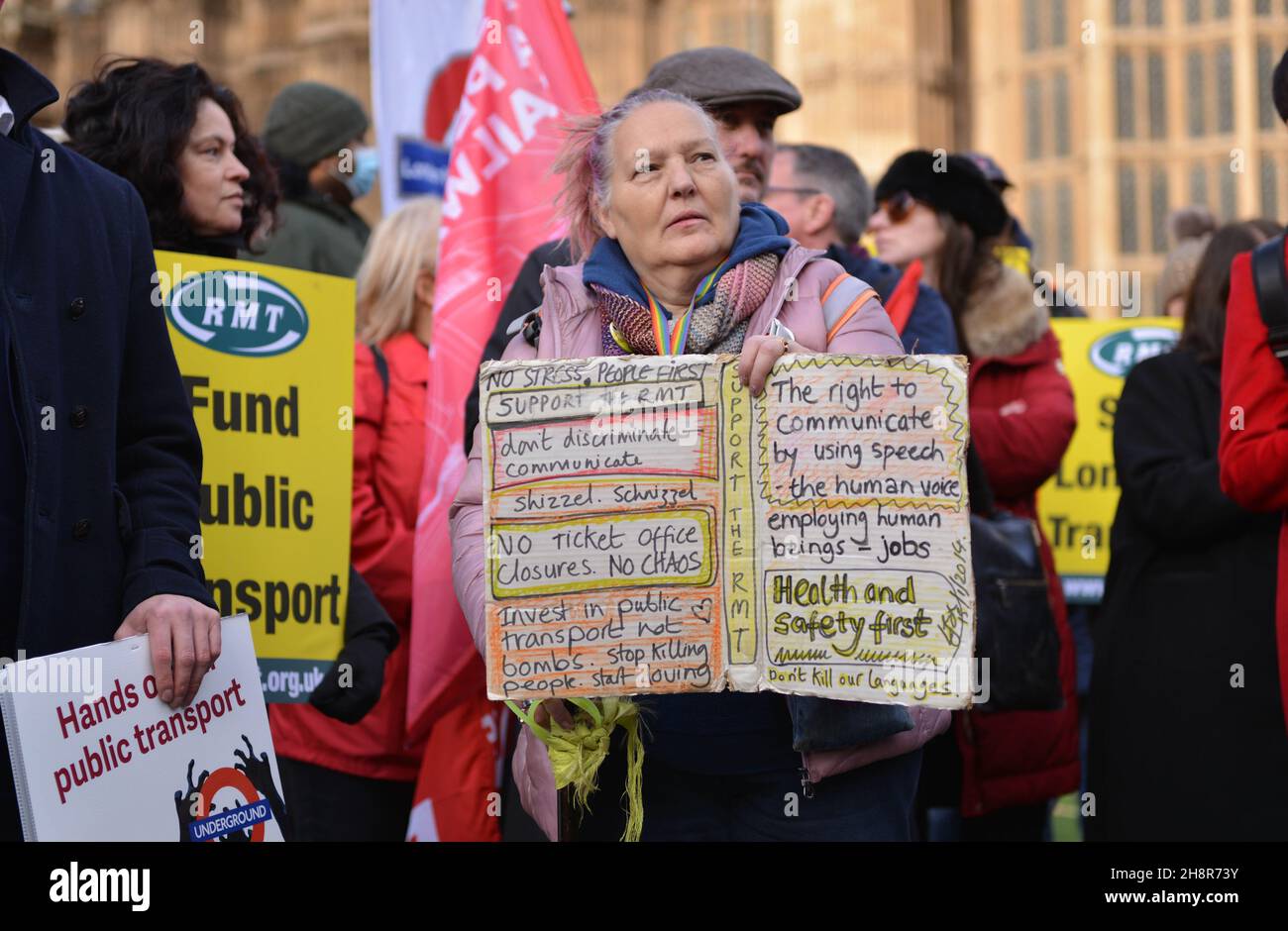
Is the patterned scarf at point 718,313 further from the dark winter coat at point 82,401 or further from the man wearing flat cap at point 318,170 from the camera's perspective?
the man wearing flat cap at point 318,170

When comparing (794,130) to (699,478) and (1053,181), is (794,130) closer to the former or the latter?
(1053,181)

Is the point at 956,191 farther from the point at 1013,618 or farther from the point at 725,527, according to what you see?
the point at 725,527

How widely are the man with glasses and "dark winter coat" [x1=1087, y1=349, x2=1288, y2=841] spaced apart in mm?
471

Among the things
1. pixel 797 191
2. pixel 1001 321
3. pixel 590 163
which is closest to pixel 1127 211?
pixel 1001 321

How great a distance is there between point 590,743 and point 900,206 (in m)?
2.46

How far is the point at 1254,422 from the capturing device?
3119mm

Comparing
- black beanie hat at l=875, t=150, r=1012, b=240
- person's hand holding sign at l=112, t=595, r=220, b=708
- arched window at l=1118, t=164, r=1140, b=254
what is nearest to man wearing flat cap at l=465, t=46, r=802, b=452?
black beanie hat at l=875, t=150, r=1012, b=240

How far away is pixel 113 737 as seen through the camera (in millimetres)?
2373

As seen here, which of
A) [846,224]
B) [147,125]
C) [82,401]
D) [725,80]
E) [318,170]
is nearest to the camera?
[82,401]

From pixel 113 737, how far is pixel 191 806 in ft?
0.54

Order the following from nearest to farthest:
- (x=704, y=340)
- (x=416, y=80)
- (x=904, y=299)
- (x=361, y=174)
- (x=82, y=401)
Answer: (x=82, y=401), (x=704, y=340), (x=904, y=299), (x=416, y=80), (x=361, y=174)

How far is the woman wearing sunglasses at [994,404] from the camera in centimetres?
411

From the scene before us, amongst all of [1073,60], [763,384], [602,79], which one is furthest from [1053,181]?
[763,384]

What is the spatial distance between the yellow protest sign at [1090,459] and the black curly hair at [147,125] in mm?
3329
